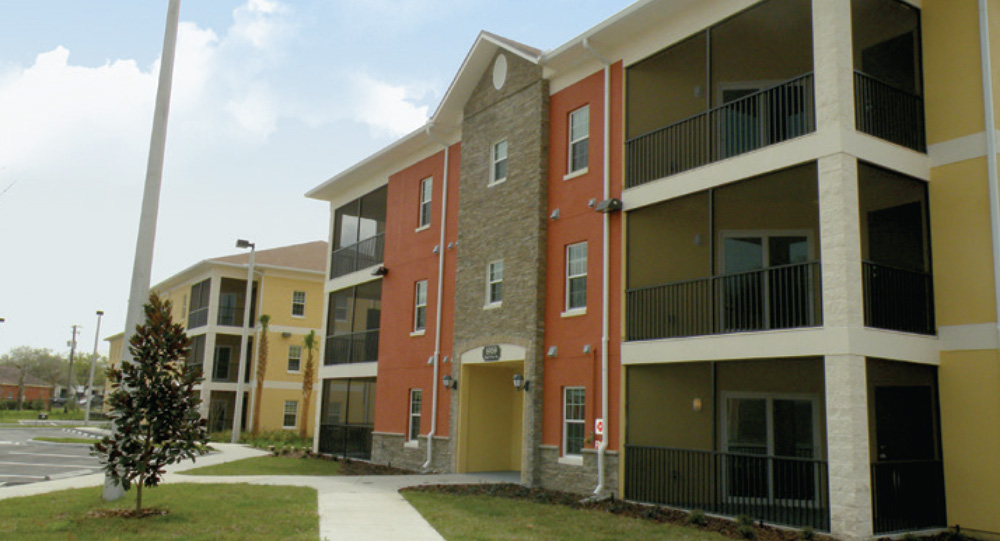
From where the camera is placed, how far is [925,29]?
14.0m

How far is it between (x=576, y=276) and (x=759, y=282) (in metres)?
3.93

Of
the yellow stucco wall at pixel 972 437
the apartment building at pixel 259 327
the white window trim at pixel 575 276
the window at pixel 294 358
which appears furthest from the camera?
the window at pixel 294 358

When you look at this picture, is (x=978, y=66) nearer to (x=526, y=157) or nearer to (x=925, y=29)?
(x=925, y=29)

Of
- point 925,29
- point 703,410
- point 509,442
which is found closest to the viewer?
point 925,29

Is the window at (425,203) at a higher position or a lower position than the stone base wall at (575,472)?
higher

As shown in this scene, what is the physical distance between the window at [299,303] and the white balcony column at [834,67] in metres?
33.6

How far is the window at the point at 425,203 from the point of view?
2406 cm

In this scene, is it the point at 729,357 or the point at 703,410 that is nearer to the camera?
the point at 729,357

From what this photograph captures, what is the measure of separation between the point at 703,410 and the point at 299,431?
27407mm

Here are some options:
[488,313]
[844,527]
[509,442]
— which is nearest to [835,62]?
[844,527]

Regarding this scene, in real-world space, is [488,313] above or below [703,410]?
above

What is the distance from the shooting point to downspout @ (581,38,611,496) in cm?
1596

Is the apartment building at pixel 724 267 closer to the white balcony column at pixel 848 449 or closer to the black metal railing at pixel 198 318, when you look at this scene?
the white balcony column at pixel 848 449

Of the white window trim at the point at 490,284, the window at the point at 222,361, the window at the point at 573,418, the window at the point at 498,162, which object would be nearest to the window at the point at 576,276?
the window at the point at 573,418
